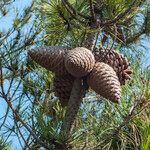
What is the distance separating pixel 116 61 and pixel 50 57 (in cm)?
14

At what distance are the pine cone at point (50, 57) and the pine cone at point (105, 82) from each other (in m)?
0.06

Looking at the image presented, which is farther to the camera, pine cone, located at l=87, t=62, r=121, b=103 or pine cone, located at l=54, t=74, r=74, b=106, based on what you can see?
pine cone, located at l=54, t=74, r=74, b=106

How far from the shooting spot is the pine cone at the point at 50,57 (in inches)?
37.4

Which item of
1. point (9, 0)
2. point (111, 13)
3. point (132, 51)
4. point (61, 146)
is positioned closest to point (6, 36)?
point (9, 0)

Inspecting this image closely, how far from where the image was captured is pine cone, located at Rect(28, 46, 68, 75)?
0.95 metres

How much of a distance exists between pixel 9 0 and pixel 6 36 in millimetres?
285

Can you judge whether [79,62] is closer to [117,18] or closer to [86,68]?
[86,68]

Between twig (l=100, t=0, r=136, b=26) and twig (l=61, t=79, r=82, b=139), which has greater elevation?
twig (l=100, t=0, r=136, b=26)

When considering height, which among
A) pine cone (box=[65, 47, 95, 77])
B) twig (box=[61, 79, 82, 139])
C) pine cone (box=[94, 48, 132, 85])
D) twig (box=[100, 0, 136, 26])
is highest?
twig (box=[100, 0, 136, 26])

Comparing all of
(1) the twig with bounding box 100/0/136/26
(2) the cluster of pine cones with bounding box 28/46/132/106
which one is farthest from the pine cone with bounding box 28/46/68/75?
(1) the twig with bounding box 100/0/136/26

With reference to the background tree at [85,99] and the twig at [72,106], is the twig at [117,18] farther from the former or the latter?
the twig at [72,106]

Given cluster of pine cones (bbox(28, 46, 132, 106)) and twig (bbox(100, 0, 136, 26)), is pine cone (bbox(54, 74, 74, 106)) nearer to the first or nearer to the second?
cluster of pine cones (bbox(28, 46, 132, 106))

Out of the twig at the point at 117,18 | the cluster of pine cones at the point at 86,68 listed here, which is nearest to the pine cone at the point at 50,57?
the cluster of pine cones at the point at 86,68

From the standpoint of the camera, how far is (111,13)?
1101 millimetres
